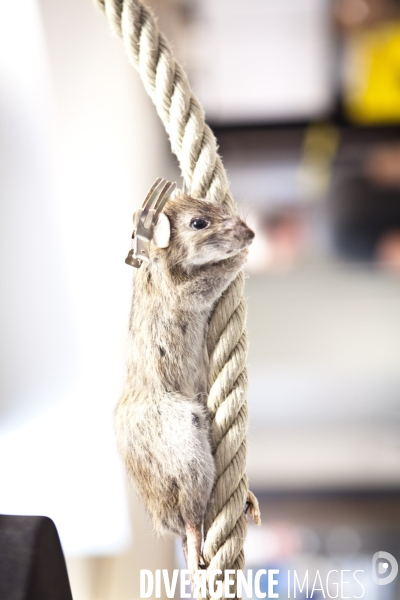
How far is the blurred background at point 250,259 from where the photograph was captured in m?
0.74

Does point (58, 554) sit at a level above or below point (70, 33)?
below

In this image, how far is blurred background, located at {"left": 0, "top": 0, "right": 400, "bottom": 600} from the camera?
739mm

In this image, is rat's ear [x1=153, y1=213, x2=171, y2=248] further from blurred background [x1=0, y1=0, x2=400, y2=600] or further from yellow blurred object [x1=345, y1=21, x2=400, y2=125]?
yellow blurred object [x1=345, y1=21, x2=400, y2=125]

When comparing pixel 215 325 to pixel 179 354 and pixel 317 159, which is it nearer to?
pixel 179 354

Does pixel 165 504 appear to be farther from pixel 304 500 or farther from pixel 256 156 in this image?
pixel 304 500

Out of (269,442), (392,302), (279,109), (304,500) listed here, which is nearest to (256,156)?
(279,109)

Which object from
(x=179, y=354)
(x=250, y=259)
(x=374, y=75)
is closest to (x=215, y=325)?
(x=179, y=354)

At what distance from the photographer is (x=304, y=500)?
4.38 feet

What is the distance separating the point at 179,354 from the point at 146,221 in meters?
0.08

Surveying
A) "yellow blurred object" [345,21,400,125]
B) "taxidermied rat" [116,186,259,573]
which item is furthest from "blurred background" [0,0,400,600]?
"taxidermied rat" [116,186,259,573]

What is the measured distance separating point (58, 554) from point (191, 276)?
25 cm

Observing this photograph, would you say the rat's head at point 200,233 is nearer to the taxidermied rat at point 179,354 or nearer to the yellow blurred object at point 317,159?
the taxidermied rat at point 179,354

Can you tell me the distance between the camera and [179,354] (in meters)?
0.32

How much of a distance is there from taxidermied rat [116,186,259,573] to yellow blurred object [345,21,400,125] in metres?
0.94
